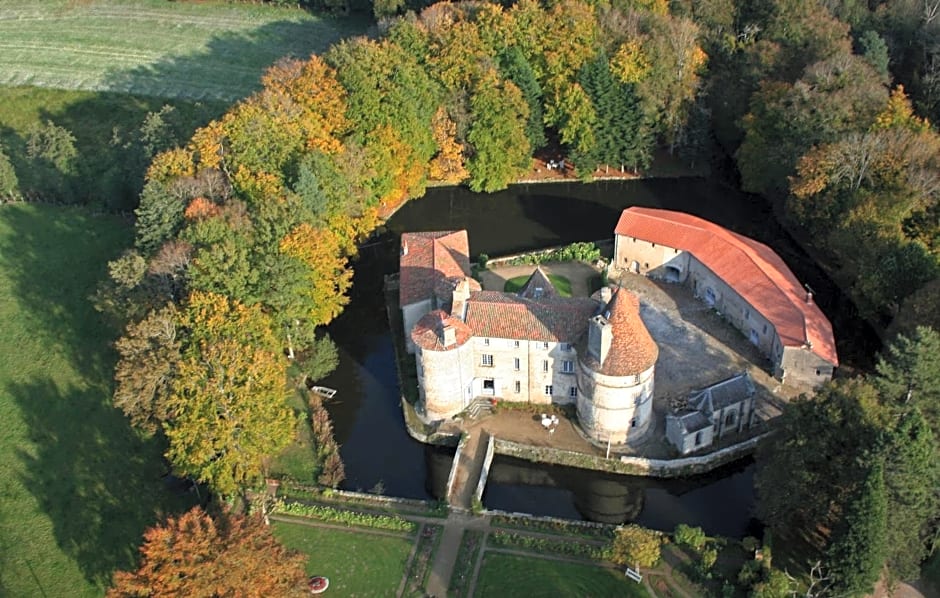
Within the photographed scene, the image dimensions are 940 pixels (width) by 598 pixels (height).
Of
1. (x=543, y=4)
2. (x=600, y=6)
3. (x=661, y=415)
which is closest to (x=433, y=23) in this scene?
(x=543, y=4)

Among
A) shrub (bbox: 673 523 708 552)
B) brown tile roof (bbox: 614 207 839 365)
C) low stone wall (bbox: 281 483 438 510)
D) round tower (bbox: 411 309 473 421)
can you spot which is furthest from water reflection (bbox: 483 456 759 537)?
brown tile roof (bbox: 614 207 839 365)

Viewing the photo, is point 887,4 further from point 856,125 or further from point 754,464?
point 754,464

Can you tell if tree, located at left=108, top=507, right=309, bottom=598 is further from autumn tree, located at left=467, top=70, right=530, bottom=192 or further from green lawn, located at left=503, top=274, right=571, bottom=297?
autumn tree, located at left=467, top=70, right=530, bottom=192

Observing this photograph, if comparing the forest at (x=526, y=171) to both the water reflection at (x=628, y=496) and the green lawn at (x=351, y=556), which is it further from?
the water reflection at (x=628, y=496)

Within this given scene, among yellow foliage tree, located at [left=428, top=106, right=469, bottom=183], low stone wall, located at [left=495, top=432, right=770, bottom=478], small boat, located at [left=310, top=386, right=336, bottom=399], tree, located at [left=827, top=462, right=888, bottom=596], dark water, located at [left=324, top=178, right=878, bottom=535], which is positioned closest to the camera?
tree, located at [left=827, top=462, right=888, bottom=596]

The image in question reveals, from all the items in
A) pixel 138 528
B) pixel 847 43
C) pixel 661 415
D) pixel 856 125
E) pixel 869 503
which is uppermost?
pixel 847 43

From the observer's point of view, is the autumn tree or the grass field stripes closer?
the grass field stripes

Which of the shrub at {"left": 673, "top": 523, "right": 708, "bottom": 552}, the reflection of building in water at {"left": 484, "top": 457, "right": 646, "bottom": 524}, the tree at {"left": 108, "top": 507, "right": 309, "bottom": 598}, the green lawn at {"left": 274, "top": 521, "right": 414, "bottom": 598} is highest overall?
the tree at {"left": 108, "top": 507, "right": 309, "bottom": 598}

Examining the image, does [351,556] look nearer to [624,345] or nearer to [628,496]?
[628,496]
